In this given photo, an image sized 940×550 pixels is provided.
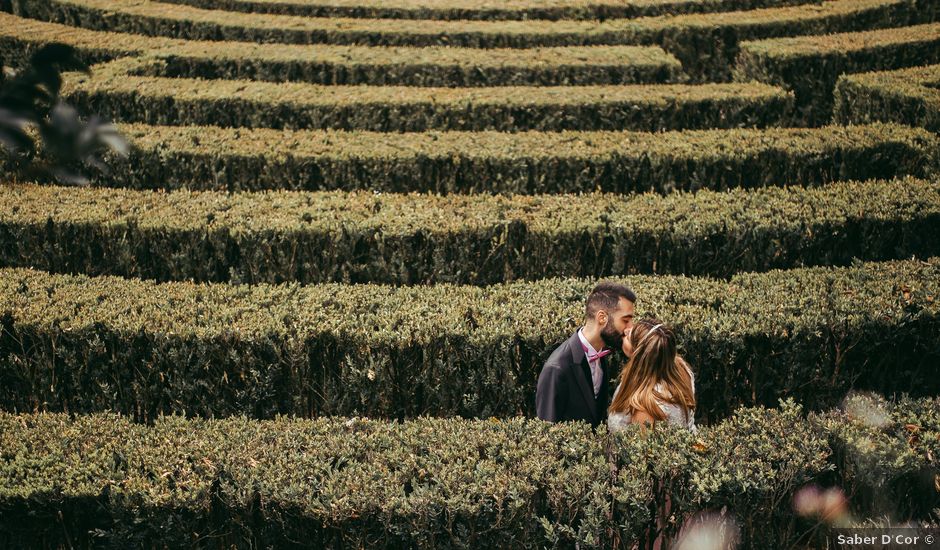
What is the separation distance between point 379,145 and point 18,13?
565 inches

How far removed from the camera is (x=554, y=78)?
49.9ft

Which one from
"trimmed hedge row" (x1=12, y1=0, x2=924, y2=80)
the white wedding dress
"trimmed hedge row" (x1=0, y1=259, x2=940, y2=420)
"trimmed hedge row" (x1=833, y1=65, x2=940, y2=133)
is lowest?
"trimmed hedge row" (x1=0, y1=259, x2=940, y2=420)

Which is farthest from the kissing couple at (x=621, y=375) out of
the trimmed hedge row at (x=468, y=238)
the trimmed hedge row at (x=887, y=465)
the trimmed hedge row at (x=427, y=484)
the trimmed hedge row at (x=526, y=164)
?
the trimmed hedge row at (x=526, y=164)

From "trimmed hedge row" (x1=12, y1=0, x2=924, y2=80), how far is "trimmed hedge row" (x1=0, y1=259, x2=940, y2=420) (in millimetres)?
11142

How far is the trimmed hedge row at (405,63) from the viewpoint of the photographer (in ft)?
49.8

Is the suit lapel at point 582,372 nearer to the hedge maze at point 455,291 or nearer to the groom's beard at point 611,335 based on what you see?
the groom's beard at point 611,335

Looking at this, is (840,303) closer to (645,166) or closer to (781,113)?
(645,166)

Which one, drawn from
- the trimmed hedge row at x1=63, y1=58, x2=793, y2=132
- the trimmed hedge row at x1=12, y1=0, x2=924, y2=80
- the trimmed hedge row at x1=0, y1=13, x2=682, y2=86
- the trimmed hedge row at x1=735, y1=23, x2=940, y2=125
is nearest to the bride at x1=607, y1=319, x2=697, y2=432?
the trimmed hedge row at x1=63, y1=58, x2=793, y2=132

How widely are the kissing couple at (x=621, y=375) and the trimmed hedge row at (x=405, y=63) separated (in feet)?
31.0

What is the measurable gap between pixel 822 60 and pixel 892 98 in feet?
8.82

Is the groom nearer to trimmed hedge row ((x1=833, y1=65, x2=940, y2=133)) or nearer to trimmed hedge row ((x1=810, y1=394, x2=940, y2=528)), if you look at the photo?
trimmed hedge row ((x1=810, y1=394, x2=940, y2=528))

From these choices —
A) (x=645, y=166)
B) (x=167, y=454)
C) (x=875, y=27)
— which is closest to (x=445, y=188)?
(x=645, y=166)

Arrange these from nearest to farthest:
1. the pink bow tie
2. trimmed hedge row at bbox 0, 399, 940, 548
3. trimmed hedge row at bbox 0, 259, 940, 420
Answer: trimmed hedge row at bbox 0, 399, 940, 548
the pink bow tie
trimmed hedge row at bbox 0, 259, 940, 420

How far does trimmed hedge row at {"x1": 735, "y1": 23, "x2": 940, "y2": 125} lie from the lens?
50.0ft
